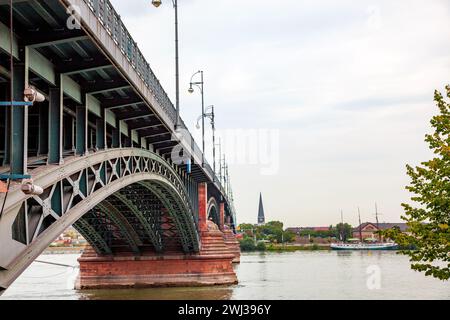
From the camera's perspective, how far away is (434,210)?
1612cm

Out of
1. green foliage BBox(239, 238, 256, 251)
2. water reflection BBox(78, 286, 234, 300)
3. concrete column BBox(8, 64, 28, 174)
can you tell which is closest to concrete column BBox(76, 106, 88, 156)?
concrete column BBox(8, 64, 28, 174)

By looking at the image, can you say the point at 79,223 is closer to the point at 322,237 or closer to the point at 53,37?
the point at 53,37

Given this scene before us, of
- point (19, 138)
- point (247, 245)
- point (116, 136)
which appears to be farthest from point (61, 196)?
point (247, 245)

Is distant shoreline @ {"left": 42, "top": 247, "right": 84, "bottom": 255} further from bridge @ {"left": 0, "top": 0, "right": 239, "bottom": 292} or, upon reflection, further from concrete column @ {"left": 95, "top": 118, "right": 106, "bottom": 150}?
concrete column @ {"left": 95, "top": 118, "right": 106, "bottom": 150}

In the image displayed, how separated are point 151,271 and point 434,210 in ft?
101

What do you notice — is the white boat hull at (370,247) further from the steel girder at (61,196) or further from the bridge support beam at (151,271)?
the steel girder at (61,196)

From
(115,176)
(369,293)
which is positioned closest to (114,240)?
(369,293)

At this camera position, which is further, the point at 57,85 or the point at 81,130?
the point at 81,130

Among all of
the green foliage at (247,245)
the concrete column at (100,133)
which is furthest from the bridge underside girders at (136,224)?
the green foliage at (247,245)

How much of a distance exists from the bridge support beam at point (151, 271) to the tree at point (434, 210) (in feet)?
95.7

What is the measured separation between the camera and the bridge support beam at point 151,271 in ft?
145

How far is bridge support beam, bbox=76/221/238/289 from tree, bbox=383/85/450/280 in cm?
2916

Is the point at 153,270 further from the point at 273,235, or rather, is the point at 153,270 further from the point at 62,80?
the point at 273,235

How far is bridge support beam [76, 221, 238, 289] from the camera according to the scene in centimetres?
4416
